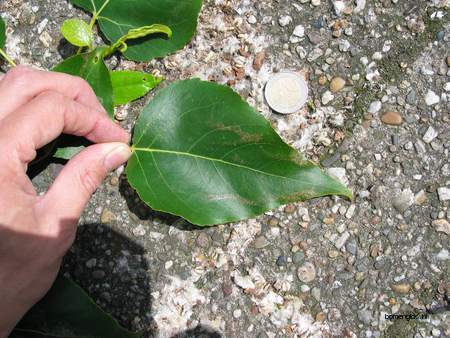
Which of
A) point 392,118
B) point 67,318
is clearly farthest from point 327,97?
point 67,318

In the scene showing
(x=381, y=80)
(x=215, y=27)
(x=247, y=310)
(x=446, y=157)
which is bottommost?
(x=247, y=310)

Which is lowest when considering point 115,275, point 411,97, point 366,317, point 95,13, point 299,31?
point 366,317

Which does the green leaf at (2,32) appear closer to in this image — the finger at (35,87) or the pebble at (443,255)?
the finger at (35,87)

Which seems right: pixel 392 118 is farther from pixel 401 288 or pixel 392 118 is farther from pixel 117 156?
pixel 117 156

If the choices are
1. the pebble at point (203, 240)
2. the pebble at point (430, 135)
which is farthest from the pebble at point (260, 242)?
the pebble at point (430, 135)

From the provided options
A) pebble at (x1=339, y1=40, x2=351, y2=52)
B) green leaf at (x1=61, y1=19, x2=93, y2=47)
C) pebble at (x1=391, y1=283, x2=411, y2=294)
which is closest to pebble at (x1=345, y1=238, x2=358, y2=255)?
pebble at (x1=391, y1=283, x2=411, y2=294)

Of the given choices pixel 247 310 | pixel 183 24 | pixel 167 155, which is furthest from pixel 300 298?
pixel 183 24

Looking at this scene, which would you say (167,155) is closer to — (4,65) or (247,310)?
(247,310)
